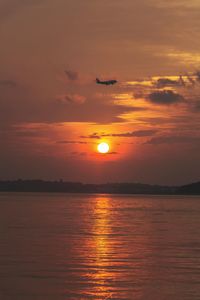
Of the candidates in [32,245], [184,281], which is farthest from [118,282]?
[32,245]

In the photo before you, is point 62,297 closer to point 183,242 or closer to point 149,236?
point 183,242

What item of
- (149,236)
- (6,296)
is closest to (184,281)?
(6,296)

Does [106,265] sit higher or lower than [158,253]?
lower

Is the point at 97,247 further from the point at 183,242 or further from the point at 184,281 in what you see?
the point at 184,281

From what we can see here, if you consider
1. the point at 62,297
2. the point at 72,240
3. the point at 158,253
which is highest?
the point at 72,240

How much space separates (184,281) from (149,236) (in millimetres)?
24867

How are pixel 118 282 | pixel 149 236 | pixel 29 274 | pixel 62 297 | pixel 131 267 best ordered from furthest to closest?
pixel 149 236 < pixel 131 267 < pixel 29 274 < pixel 118 282 < pixel 62 297

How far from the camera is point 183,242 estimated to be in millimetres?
47281

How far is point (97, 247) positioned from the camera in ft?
140

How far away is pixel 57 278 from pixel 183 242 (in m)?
19.5

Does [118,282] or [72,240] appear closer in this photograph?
[118,282]

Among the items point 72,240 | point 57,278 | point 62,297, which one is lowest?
point 62,297

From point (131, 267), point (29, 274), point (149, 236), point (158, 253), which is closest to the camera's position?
point (29, 274)

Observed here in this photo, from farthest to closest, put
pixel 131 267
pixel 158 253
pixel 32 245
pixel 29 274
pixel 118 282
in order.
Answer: pixel 32 245 → pixel 158 253 → pixel 131 267 → pixel 29 274 → pixel 118 282
